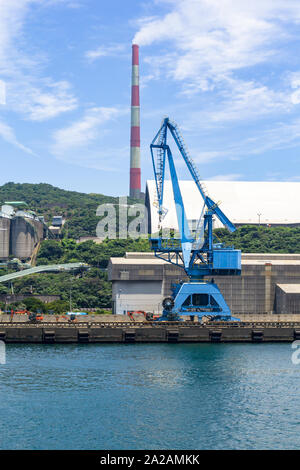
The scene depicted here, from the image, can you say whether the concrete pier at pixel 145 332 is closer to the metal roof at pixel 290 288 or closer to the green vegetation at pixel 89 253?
the metal roof at pixel 290 288

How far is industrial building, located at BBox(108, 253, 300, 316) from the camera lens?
97.4m

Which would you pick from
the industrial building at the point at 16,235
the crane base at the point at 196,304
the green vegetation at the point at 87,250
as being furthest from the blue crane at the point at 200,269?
the industrial building at the point at 16,235

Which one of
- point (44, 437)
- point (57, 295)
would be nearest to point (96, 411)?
point (44, 437)

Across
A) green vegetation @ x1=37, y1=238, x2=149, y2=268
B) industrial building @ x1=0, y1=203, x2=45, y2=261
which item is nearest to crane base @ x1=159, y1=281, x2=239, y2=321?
green vegetation @ x1=37, y1=238, x2=149, y2=268

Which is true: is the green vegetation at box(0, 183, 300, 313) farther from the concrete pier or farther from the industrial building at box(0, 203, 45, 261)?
the concrete pier

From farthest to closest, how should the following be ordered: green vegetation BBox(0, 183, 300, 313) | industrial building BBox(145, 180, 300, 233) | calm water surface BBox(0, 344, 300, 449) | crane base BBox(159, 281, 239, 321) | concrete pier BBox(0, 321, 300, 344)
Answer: industrial building BBox(145, 180, 300, 233)
green vegetation BBox(0, 183, 300, 313)
crane base BBox(159, 281, 239, 321)
concrete pier BBox(0, 321, 300, 344)
calm water surface BBox(0, 344, 300, 449)

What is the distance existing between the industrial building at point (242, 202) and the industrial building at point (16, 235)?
3842cm

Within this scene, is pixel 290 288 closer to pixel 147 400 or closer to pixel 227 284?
pixel 227 284

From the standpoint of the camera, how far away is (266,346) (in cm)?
7419

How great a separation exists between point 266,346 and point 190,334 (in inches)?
372

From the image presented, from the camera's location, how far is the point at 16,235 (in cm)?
15962

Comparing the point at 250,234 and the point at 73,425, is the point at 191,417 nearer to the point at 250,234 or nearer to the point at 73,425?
the point at 73,425

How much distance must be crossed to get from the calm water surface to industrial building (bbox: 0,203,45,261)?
310 ft

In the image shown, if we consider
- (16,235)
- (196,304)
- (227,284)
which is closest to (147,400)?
(196,304)
